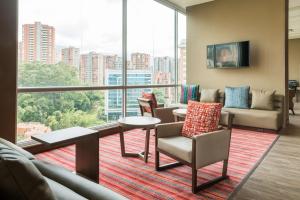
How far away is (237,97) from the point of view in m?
5.47

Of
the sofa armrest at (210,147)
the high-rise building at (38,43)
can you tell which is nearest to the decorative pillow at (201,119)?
the sofa armrest at (210,147)

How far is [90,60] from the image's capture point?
14.6ft

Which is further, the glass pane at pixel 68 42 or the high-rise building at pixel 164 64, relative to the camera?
the high-rise building at pixel 164 64

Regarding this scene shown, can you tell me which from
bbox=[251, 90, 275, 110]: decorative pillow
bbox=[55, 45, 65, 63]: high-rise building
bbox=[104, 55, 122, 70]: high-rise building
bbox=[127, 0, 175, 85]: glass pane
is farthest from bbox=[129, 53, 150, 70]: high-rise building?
bbox=[251, 90, 275, 110]: decorative pillow

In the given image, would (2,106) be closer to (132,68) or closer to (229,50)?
(132,68)

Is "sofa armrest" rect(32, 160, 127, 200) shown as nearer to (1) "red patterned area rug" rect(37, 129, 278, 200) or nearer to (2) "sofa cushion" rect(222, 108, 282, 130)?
(1) "red patterned area rug" rect(37, 129, 278, 200)

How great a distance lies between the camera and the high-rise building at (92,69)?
429 centimetres

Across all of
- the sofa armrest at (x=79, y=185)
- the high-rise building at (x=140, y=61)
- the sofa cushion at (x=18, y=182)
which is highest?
the high-rise building at (x=140, y=61)

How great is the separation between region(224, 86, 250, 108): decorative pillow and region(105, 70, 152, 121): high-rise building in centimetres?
213

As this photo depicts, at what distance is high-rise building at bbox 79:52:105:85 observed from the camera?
14.1ft

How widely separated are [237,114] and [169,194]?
11.6 feet

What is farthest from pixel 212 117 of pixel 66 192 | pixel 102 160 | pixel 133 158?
pixel 66 192

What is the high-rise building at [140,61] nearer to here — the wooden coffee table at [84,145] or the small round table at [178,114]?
the small round table at [178,114]

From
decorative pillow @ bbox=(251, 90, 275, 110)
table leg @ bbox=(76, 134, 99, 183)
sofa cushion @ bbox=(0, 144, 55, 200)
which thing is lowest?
table leg @ bbox=(76, 134, 99, 183)
